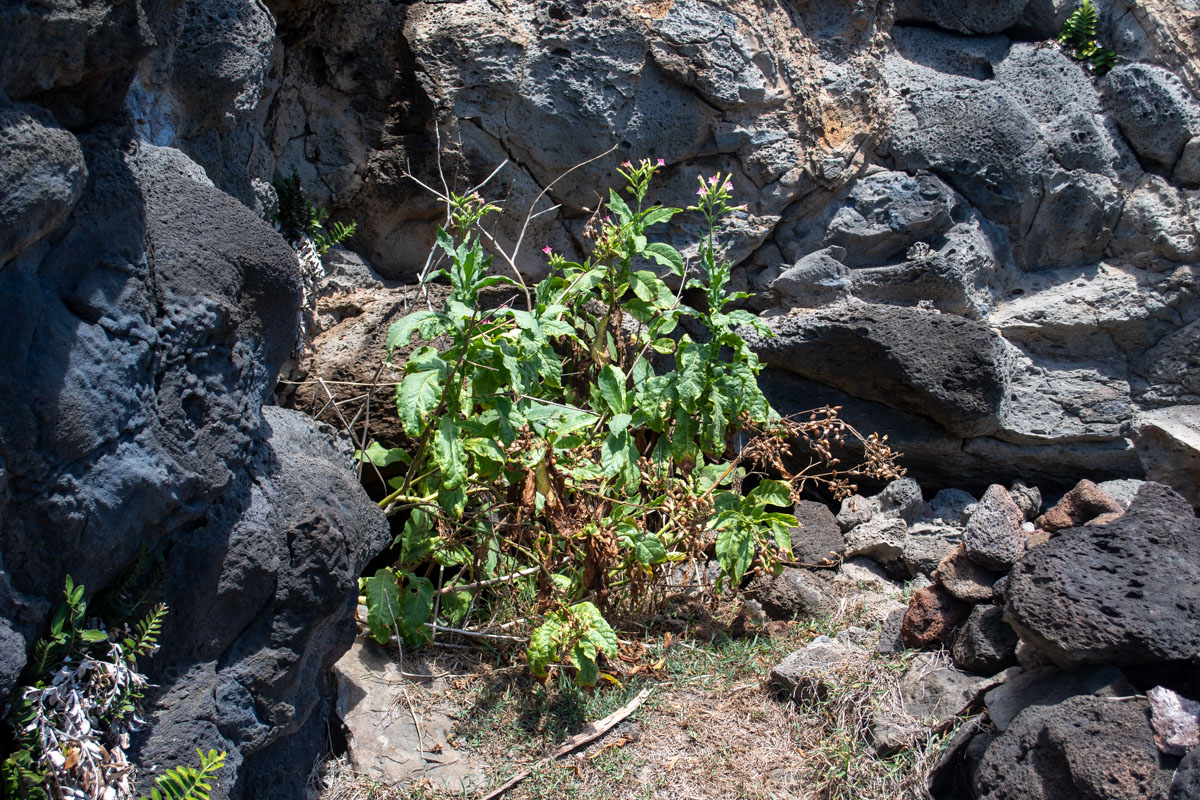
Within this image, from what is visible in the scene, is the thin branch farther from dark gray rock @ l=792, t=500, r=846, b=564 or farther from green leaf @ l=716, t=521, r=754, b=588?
dark gray rock @ l=792, t=500, r=846, b=564

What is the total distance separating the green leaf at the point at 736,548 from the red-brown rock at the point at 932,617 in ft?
2.25

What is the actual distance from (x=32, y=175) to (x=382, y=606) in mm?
1958

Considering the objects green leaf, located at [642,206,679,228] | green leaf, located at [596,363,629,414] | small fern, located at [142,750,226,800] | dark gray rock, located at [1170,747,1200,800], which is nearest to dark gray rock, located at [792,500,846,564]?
green leaf, located at [596,363,629,414]

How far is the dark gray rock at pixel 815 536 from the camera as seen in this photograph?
4094mm

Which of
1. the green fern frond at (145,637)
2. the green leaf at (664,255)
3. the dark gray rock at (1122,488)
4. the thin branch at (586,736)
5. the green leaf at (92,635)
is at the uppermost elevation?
the green leaf at (664,255)

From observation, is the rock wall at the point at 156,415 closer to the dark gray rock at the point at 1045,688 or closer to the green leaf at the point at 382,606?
the green leaf at the point at 382,606

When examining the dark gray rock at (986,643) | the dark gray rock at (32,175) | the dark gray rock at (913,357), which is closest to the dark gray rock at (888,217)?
the dark gray rock at (913,357)

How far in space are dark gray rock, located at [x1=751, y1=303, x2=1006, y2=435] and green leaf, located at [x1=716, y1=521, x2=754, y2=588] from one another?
1.36 metres

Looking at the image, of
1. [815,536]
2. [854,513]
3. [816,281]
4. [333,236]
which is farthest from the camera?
[816,281]

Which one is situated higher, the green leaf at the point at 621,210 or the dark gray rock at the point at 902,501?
the green leaf at the point at 621,210

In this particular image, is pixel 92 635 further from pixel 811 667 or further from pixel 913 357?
pixel 913 357

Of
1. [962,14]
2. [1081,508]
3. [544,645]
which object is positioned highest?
[962,14]

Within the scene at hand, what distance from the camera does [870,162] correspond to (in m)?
4.82

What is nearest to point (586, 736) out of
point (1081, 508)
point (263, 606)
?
point (263, 606)
